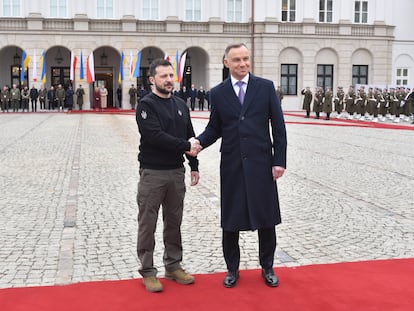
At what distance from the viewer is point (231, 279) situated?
496cm

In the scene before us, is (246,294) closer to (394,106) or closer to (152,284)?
(152,284)

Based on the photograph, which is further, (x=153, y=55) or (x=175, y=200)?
(x=153, y=55)

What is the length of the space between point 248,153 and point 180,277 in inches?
50.1

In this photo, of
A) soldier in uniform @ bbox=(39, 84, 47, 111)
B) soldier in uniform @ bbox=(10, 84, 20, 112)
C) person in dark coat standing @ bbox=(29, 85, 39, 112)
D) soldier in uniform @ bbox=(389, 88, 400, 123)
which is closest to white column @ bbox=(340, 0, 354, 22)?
soldier in uniform @ bbox=(389, 88, 400, 123)

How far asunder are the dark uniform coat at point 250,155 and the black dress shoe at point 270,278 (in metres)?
0.45

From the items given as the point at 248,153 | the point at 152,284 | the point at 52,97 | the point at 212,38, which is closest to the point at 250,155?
the point at 248,153

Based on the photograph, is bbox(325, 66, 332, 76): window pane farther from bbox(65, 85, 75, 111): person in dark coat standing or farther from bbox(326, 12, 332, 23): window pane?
bbox(65, 85, 75, 111): person in dark coat standing

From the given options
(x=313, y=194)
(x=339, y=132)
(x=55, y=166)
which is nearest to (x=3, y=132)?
(x=55, y=166)

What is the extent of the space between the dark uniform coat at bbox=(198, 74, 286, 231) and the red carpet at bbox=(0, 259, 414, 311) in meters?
0.57

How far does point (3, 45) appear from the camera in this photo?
38.4 meters

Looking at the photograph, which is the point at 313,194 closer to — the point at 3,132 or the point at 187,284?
the point at 187,284

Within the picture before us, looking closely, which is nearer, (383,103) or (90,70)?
(383,103)

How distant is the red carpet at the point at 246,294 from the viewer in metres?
4.50

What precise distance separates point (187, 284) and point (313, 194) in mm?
4644
